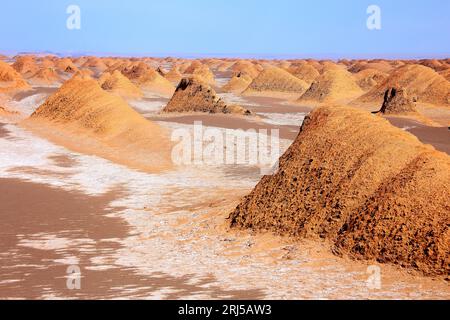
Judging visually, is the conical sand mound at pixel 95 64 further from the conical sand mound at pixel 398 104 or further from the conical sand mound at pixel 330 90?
the conical sand mound at pixel 398 104

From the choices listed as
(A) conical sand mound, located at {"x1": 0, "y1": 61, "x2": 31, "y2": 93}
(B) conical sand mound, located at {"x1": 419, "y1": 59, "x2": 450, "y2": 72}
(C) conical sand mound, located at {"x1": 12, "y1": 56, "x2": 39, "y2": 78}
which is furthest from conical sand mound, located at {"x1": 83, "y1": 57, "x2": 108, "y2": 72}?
(B) conical sand mound, located at {"x1": 419, "y1": 59, "x2": 450, "y2": 72}

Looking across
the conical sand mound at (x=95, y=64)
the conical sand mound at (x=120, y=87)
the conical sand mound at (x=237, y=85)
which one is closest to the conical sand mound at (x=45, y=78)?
the conical sand mound at (x=120, y=87)

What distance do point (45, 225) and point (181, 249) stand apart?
365cm

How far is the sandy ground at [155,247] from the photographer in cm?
881

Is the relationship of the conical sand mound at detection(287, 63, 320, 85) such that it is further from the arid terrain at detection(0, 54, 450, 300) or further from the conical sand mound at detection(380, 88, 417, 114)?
the arid terrain at detection(0, 54, 450, 300)

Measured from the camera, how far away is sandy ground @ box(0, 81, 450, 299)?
28.9 feet

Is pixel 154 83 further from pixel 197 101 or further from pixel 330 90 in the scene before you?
pixel 197 101

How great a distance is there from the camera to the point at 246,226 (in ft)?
41.2

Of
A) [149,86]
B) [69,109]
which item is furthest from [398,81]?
[69,109]

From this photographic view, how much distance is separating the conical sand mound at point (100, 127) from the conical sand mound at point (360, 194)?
372 inches

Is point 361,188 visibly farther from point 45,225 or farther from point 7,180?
point 7,180

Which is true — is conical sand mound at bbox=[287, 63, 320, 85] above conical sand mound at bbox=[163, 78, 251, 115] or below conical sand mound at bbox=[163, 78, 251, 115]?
above

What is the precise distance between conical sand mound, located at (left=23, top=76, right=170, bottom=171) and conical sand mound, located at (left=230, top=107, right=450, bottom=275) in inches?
372

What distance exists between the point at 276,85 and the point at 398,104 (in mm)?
29325
